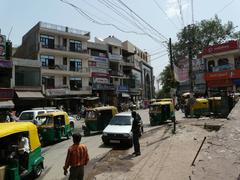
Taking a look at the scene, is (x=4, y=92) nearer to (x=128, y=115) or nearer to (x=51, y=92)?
(x=51, y=92)

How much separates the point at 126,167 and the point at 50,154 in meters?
5.17

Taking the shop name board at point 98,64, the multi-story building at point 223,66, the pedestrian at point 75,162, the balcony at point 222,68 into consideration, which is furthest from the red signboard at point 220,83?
the pedestrian at point 75,162

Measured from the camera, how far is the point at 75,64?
51625 millimetres

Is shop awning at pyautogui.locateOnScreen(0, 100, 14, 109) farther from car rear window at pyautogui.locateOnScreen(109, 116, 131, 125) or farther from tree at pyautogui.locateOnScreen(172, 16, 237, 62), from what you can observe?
tree at pyautogui.locateOnScreen(172, 16, 237, 62)

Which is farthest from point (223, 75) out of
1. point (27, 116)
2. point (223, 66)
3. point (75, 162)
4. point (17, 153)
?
point (75, 162)

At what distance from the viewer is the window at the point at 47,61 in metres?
46.2

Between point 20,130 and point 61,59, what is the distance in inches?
1619

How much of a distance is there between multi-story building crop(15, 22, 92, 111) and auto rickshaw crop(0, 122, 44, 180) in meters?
33.5

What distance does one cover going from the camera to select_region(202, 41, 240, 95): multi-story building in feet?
155

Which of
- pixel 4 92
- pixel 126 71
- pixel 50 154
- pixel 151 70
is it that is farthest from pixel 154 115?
pixel 151 70

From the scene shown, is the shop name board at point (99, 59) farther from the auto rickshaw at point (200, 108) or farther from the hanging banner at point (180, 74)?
the auto rickshaw at point (200, 108)

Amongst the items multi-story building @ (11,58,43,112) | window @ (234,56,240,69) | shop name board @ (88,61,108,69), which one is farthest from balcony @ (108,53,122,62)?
window @ (234,56,240,69)

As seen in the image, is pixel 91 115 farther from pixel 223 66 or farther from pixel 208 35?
pixel 208 35

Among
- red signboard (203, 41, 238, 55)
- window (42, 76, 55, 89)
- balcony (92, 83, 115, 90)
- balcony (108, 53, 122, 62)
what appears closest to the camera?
window (42, 76, 55, 89)
